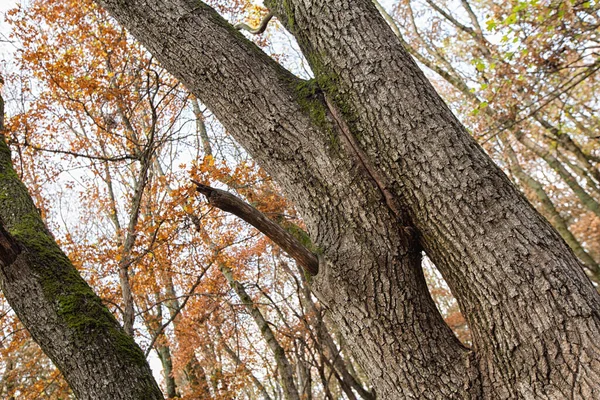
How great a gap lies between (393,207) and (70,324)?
242cm

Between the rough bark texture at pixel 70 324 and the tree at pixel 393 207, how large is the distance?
5.42ft

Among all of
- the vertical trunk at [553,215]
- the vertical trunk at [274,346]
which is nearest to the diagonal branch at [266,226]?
the vertical trunk at [274,346]

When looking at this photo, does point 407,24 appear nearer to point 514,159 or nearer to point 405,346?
point 514,159

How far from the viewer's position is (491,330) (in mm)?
1874

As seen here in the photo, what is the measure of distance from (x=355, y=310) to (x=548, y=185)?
1745cm

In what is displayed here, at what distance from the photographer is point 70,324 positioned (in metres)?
2.97

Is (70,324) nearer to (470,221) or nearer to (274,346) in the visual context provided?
(470,221)

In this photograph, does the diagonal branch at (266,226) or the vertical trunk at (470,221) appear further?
the diagonal branch at (266,226)

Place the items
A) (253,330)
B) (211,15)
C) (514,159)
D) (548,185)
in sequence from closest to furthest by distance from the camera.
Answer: (211,15) → (514,159) → (253,330) → (548,185)

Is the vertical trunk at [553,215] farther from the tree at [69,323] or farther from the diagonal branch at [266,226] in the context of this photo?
the tree at [69,323]

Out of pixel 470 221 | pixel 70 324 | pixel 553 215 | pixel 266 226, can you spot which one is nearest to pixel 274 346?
pixel 70 324

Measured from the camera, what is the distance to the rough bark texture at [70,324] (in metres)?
2.89

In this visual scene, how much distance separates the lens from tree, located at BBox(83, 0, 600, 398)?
1.79 meters

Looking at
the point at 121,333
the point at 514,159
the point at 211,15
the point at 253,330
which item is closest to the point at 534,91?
the point at 514,159
